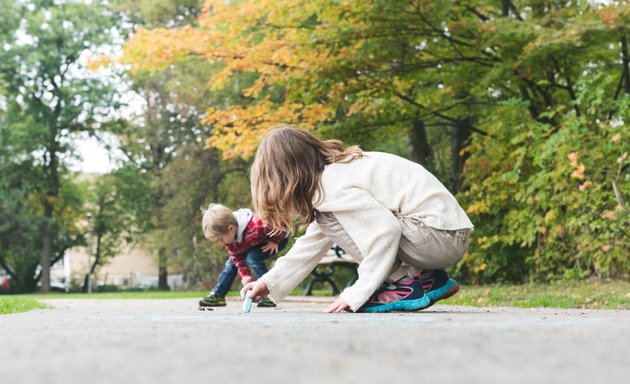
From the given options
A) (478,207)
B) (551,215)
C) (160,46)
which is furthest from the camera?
(160,46)

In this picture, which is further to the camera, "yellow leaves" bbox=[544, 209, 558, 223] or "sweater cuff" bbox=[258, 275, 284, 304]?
"yellow leaves" bbox=[544, 209, 558, 223]

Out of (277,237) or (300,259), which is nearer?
(300,259)

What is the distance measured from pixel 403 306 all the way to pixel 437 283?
304 mm

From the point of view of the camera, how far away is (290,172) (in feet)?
13.4

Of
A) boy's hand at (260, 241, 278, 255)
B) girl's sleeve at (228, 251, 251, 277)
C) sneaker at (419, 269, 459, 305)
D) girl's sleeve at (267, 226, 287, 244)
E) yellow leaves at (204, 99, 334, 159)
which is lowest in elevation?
sneaker at (419, 269, 459, 305)

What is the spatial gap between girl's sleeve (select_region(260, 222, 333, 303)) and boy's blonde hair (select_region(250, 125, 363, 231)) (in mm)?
228

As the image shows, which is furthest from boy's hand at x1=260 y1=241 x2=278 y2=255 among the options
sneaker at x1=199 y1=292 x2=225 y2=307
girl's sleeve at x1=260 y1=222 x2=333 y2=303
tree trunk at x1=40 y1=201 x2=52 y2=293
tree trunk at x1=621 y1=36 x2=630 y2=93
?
tree trunk at x1=40 y1=201 x2=52 y2=293

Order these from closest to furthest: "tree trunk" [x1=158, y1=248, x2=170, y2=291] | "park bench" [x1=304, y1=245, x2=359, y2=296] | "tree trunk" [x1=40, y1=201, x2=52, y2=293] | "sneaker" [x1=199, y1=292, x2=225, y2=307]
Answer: "sneaker" [x1=199, y1=292, x2=225, y2=307] → "park bench" [x1=304, y1=245, x2=359, y2=296] → "tree trunk" [x1=158, y1=248, x2=170, y2=291] → "tree trunk" [x1=40, y1=201, x2=52, y2=293]

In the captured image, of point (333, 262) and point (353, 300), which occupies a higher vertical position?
point (333, 262)

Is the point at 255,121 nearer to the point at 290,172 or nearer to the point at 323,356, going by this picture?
the point at 290,172

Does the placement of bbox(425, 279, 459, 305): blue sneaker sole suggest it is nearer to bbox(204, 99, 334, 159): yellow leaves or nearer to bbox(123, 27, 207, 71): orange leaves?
bbox(204, 99, 334, 159): yellow leaves

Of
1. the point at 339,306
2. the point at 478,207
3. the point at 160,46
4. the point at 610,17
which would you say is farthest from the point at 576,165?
the point at 160,46

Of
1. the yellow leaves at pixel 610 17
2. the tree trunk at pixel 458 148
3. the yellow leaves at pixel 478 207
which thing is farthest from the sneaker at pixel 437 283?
the tree trunk at pixel 458 148

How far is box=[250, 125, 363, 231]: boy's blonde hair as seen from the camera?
4.06 m
